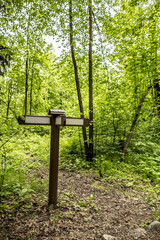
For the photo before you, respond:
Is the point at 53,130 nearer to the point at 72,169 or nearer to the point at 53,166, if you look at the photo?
the point at 53,166

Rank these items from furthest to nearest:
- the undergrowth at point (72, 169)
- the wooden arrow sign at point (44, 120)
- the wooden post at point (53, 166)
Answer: the undergrowth at point (72, 169) → the wooden post at point (53, 166) → the wooden arrow sign at point (44, 120)

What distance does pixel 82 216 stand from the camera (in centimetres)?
312

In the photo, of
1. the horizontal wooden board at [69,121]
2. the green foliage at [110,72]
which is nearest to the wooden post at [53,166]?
the horizontal wooden board at [69,121]

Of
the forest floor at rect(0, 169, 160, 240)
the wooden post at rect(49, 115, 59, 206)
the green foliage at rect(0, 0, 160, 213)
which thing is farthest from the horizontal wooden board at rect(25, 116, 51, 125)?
the green foliage at rect(0, 0, 160, 213)

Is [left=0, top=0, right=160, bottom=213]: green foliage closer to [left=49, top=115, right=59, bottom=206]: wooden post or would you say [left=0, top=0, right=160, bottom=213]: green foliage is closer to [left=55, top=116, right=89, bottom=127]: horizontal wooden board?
[left=55, top=116, right=89, bottom=127]: horizontal wooden board

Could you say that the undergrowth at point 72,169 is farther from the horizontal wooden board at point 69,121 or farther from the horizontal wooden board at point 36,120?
the horizontal wooden board at point 69,121

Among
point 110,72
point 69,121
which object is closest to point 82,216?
point 69,121

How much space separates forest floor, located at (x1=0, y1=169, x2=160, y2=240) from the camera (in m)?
2.58

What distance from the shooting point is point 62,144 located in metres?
7.77

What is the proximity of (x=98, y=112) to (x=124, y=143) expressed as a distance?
192cm

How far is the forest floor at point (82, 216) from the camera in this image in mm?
2584

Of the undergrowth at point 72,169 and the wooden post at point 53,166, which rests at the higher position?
the wooden post at point 53,166

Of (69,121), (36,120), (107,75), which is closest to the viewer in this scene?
(36,120)

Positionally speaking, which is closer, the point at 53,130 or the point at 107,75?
the point at 53,130
